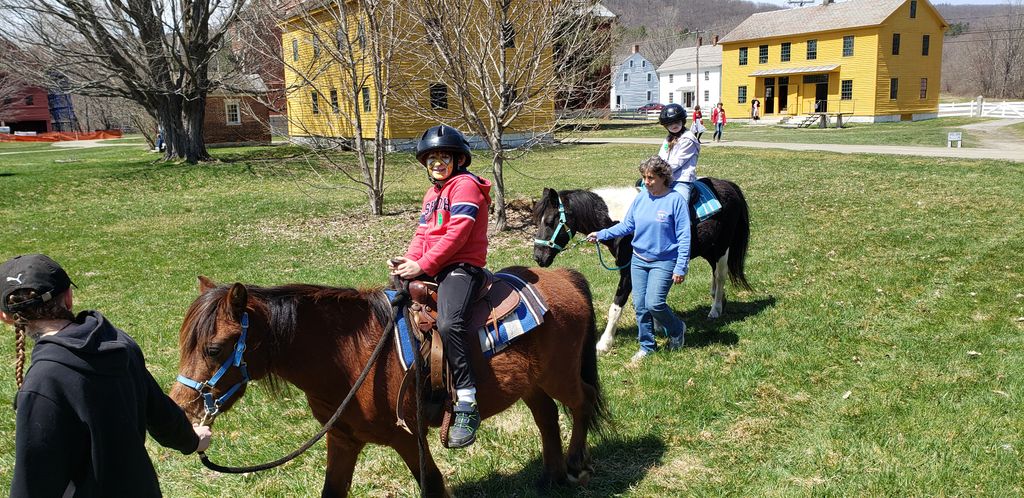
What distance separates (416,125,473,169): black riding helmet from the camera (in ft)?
13.2

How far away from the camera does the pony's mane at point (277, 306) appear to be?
327 cm

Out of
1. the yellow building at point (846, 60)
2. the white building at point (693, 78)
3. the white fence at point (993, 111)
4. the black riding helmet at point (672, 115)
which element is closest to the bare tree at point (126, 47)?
the black riding helmet at point (672, 115)

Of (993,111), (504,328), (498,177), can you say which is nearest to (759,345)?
(504,328)

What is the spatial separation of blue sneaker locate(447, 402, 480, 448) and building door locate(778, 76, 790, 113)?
6015 centimetres

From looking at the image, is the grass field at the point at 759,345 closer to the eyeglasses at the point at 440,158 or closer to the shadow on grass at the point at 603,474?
the shadow on grass at the point at 603,474

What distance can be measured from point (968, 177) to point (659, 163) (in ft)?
52.1

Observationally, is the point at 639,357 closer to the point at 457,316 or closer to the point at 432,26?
the point at 457,316

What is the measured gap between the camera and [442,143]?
4.03 meters

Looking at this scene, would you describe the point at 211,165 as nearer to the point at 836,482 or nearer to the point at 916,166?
the point at 916,166

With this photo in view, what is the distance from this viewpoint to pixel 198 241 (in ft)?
48.6

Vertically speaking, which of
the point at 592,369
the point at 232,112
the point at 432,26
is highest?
the point at 232,112

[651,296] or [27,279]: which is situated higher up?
[27,279]

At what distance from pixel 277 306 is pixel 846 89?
194 ft

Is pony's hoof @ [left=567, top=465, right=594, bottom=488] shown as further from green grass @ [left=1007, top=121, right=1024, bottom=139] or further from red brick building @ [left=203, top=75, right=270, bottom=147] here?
red brick building @ [left=203, top=75, right=270, bottom=147]
